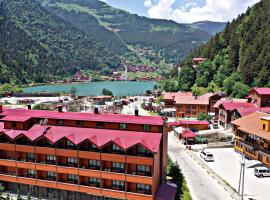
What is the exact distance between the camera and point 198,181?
51.8 meters

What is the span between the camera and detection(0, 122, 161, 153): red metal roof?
41125 mm

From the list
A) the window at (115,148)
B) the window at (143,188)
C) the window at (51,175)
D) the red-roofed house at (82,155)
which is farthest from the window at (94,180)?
the window at (143,188)

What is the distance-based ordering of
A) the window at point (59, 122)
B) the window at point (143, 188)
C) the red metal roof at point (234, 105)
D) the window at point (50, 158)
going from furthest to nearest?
the red metal roof at point (234, 105), the window at point (59, 122), the window at point (50, 158), the window at point (143, 188)

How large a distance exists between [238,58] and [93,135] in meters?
115

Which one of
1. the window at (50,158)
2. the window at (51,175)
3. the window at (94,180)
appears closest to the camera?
the window at (94,180)

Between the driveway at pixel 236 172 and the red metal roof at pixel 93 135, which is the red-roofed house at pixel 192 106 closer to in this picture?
the driveway at pixel 236 172

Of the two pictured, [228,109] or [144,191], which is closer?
[144,191]

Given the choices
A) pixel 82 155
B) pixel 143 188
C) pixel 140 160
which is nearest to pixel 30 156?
pixel 82 155

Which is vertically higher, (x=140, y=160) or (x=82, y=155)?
(x=140, y=160)

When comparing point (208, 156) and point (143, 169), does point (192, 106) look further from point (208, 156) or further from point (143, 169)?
point (143, 169)

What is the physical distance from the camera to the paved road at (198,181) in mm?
46459

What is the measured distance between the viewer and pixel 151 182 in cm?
4038

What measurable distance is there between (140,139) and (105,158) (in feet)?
17.7

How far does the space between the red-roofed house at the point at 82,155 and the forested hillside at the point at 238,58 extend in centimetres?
8418
